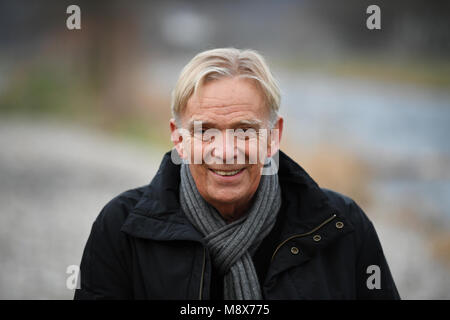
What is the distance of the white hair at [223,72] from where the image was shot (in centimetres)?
169

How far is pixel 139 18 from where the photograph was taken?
15.1 ft

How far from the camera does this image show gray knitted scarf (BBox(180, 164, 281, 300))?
174 centimetres

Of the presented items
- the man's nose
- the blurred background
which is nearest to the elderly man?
the man's nose

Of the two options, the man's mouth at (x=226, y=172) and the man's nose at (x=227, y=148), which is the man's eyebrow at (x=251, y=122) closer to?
the man's nose at (x=227, y=148)

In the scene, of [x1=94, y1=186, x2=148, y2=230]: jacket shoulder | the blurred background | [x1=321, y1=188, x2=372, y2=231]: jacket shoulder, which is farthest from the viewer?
the blurred background

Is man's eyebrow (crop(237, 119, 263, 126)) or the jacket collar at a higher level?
man's eyebrow (crop(237, 119, 263, 126))

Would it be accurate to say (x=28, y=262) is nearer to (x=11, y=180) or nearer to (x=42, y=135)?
(x=11, y=180)

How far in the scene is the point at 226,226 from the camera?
1.80 meters

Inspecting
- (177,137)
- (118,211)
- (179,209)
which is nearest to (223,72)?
(177,137)

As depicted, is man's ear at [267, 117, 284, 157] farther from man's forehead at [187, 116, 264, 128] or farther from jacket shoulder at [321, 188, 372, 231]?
jacket shoulder at [321, 188, 372, 231]

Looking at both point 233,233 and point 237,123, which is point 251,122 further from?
point 233,233

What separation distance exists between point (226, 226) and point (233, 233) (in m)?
0.03

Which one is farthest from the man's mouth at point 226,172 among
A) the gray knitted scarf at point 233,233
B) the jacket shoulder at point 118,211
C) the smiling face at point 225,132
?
the jacket shoulder at point 118,211

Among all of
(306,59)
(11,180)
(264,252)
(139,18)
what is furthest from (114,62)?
(264,252)
